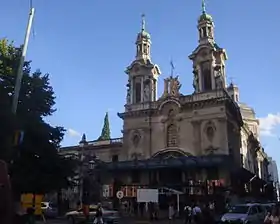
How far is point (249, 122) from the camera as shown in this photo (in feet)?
287

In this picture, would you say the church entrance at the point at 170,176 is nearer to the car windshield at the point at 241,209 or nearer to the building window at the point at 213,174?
the building window at the point at 213,174

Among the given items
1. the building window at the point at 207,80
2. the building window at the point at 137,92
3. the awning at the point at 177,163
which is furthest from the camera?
the building window at the point at 137,92

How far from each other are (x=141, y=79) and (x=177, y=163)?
16.4 m

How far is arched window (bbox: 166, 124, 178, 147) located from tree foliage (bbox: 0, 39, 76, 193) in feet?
76.6

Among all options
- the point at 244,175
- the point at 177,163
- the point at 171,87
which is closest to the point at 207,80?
the point at 171,87

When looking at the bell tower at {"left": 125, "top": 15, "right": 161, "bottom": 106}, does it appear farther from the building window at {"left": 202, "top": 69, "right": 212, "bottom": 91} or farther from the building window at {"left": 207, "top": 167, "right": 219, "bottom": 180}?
the building window at {"left": 207, "top": 167, "right": 219, "bottom": 180}

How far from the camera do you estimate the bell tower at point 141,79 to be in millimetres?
56688

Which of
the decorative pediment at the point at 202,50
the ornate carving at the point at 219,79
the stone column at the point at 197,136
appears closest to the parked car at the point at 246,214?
the stone column at the point at 197,136

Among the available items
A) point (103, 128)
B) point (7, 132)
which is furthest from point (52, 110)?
point (103, 128)

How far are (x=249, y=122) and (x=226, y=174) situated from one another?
4589 cm

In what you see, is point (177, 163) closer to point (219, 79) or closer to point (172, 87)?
point (172, 87)

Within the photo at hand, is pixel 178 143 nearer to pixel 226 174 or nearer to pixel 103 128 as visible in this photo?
pixel 226 174

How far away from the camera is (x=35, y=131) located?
25.8m

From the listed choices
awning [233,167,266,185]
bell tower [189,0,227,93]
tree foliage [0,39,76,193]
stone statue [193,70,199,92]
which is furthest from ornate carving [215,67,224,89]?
tree foliage [0,39,76,193]
